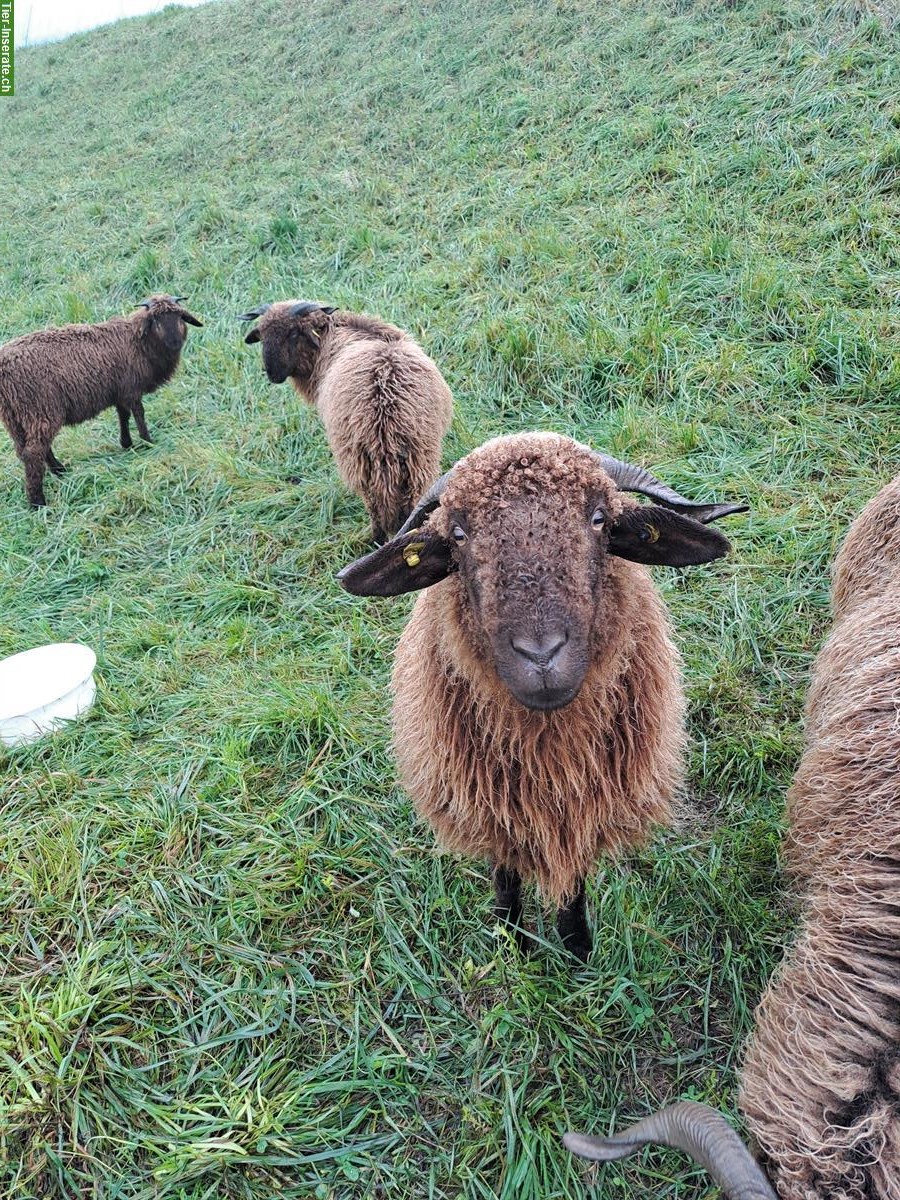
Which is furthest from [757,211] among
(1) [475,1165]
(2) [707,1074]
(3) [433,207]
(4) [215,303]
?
(1) [475,1165]

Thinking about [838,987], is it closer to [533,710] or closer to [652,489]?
[533,710]

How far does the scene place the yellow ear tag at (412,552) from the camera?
6.38ft

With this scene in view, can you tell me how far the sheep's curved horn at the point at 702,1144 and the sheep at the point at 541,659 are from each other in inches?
32.2

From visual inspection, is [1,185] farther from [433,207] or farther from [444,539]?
[444,539]

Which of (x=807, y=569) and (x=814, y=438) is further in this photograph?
(x=814, y=438)

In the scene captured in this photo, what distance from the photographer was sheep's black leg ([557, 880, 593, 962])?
2473 mm

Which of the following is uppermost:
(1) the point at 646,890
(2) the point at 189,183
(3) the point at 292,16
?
(3) the point at 292,16

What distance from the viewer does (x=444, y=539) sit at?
6.50 ft

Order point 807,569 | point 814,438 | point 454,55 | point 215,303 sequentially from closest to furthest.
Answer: point 807,569, point 814,438, point 215,303, point 454,55

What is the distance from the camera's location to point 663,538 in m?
A: 1.93

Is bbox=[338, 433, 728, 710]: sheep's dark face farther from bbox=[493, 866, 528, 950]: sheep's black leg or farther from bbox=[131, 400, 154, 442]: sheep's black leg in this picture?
bbox=[131, 400, 154, 442]: sheep's black leg

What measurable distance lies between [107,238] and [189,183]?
168 centimetres

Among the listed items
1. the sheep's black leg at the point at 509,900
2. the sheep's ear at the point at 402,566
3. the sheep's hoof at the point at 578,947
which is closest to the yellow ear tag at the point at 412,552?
the sheep's ear at the point at 402,566

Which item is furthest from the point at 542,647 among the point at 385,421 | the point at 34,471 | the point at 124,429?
the point at 124,429
